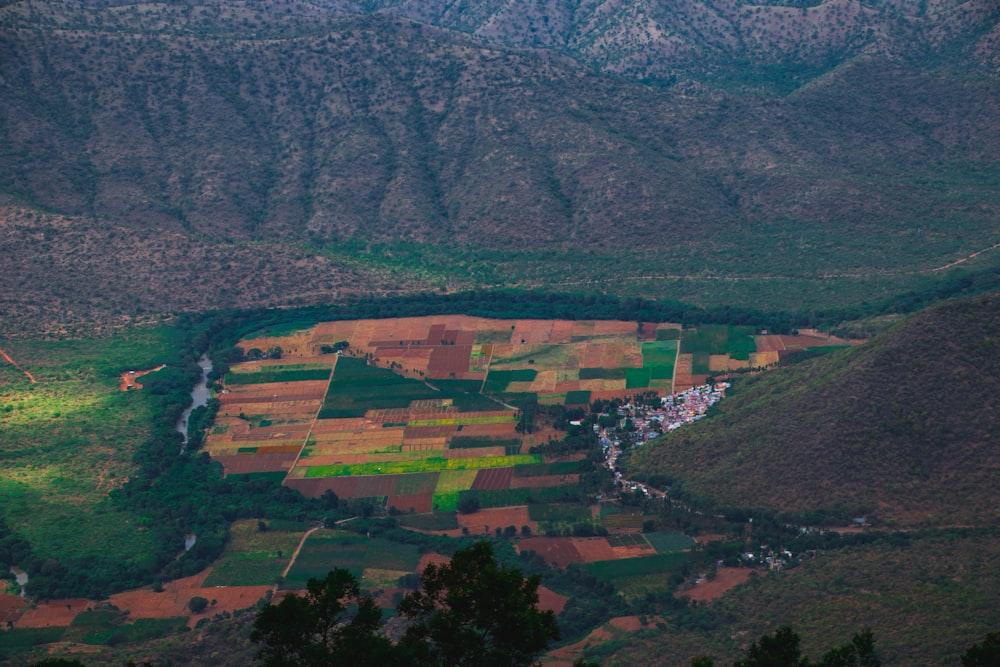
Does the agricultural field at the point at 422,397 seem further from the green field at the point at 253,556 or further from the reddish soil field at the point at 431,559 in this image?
the reddish soil field at the point at 431,559

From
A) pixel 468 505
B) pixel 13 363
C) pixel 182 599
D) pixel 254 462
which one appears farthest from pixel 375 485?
pixel 13 363

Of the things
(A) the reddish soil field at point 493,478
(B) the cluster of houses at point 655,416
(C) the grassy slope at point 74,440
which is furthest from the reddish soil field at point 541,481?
(C) the grassy slope at point 74,440

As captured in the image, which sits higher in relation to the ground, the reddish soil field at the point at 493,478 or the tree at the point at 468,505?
the reddish soil field at the point at 493,478

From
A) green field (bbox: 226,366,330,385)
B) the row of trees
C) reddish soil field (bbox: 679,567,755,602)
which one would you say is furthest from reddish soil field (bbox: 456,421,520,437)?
the row of trees

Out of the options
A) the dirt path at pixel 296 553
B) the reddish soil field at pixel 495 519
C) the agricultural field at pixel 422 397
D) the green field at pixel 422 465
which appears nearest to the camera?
the dirt path at pixel 296 553

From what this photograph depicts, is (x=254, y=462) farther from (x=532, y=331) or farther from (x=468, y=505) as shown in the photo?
(x=532, y=331)

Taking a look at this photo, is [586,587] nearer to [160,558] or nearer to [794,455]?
[794,455]
